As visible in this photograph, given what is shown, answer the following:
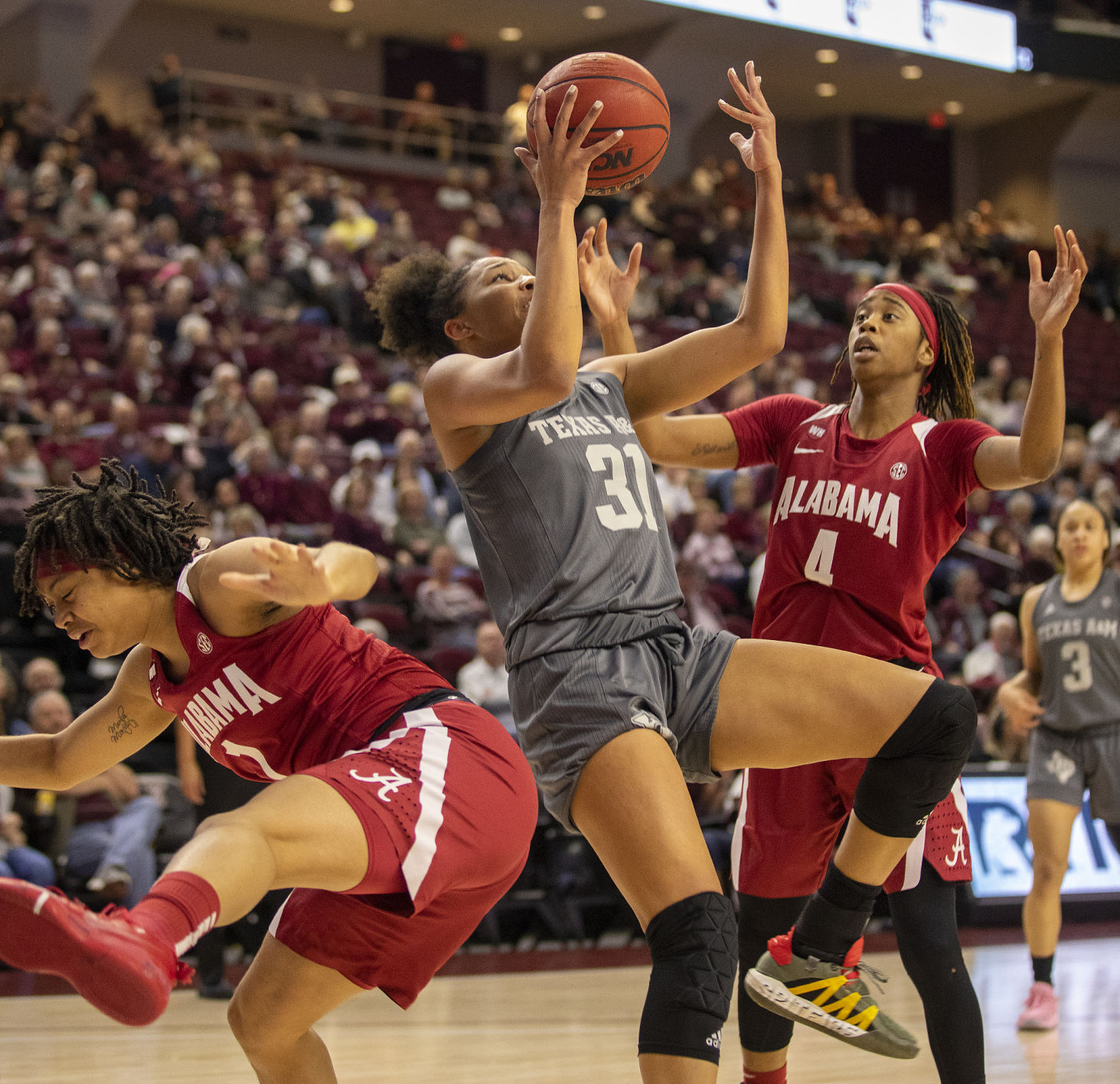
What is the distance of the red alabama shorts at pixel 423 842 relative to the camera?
2.22 metres

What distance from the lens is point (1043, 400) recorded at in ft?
9.83

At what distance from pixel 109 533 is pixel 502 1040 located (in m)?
3.03

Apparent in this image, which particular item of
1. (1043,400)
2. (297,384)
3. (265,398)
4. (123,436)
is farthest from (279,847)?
(297,384)

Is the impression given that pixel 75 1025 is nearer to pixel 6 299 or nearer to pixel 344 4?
pixel 6 299

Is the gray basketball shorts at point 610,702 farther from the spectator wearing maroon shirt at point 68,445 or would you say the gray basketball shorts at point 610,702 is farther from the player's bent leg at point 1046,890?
the spectator wearing maroon shirt at point 68,445

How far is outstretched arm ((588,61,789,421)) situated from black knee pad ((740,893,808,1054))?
1205mm

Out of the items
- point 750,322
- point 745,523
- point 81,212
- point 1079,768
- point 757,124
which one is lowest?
point 1079,768

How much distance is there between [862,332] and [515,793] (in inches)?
60.3

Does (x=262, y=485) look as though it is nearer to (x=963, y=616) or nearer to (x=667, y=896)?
(x=963, y=616)

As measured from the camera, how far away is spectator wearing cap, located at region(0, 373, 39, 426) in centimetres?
906

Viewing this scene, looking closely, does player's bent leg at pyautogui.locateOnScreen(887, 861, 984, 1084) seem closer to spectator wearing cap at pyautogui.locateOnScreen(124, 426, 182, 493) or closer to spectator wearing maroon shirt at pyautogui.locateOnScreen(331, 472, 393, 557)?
spectator wearing maroon shirt at pyautogui.locateOnScreen(331, 472, 393, 557)

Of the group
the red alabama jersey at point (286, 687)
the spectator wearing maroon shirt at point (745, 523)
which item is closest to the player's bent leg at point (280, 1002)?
the red alabama jersey at point (286, 687)

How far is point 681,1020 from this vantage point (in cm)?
232

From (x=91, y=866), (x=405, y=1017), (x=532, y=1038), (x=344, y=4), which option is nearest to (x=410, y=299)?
(x=532, y=1038)
